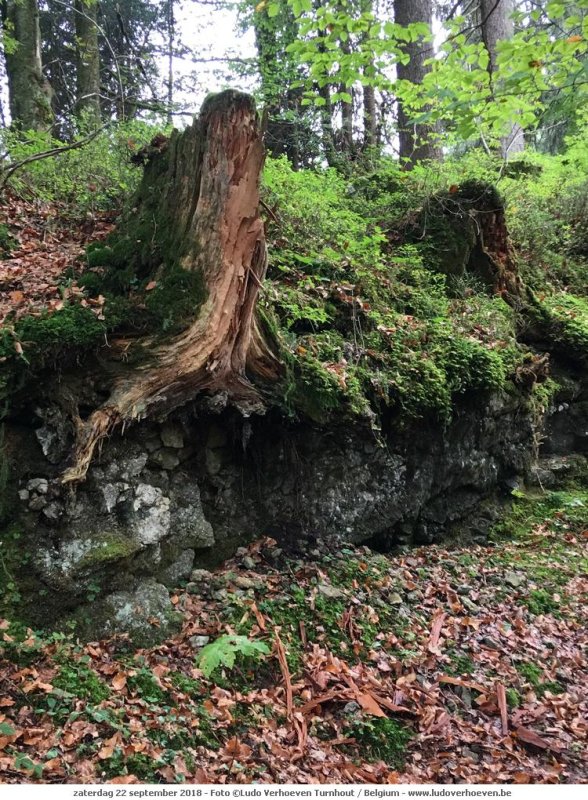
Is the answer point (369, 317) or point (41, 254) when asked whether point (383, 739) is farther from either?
point (41, 254)

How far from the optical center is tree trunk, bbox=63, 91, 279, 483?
414cm

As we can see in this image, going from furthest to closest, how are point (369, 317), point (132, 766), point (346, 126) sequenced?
point (346, 126) < point (369, 317) < point (132, 766)

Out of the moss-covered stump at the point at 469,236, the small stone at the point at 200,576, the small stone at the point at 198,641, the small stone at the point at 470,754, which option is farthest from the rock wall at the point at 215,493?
the moss-covered stump at the point at 469,236

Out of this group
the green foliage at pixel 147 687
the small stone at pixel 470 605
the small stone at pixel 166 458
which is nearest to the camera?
the green foliage at pixel 147 687

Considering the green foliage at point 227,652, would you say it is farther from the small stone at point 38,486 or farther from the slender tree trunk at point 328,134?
the slender tree trunk at point 328,134

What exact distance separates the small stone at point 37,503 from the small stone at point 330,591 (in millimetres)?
2476

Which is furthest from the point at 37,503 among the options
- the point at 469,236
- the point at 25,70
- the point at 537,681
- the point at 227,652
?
the point at 25,70

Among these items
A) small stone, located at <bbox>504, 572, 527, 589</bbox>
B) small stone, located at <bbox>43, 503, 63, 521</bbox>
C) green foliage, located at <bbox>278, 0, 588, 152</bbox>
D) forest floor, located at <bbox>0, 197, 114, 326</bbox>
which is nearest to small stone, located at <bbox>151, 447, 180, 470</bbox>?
small stone, located at <bbox>43, 503, 63, 521</bbox>

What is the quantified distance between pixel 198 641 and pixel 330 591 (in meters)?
1.32

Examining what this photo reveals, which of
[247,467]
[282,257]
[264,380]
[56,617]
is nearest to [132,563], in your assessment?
[56,617]

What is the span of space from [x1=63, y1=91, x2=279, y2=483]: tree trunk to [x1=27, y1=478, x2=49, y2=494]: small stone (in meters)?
0.32

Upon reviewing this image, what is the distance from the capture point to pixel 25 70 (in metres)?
9.45

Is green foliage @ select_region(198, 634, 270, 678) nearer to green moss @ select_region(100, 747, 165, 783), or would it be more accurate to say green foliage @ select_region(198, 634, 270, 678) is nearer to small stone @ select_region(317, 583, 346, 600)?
green moss @ select_region(100, 747, 165, 783)

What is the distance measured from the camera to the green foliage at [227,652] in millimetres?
3598
